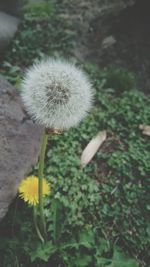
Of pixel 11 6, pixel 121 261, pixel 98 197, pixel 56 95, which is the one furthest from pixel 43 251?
pixel 11 6

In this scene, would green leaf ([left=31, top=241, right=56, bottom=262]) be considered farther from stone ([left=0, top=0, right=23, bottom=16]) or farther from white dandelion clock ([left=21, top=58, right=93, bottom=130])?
stone ([left=0, top=0, right=23, bottom=16])

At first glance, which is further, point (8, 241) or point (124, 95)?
point (124, 95)

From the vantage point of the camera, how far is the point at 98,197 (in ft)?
10.7

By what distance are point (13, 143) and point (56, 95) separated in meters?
0.83

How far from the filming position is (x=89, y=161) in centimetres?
357

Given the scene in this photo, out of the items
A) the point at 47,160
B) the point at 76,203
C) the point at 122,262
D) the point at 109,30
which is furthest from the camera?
the point at 109,30

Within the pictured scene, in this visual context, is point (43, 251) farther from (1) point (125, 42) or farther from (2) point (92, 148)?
(1) point (125, 42)

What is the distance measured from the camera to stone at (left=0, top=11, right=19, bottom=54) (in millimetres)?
4602

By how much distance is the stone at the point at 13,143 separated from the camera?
9.20ft

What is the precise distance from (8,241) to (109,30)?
3912 mm

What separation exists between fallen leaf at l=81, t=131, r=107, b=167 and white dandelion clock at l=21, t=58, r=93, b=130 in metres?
1.11

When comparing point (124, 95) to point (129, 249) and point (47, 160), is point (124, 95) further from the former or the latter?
point (129, 249)

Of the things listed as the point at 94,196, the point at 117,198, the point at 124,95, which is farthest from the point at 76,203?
the point at 124,95

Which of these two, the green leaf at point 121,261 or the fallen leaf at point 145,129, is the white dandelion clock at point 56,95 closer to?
the green leaf at point 121,261
